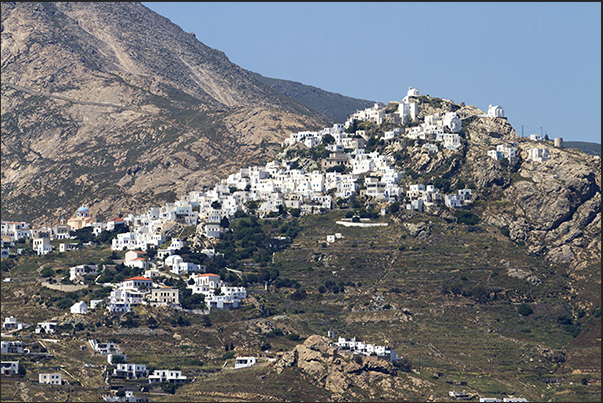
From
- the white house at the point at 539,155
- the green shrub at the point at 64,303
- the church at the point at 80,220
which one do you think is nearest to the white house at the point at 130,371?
the green shrub at the point at 64,303

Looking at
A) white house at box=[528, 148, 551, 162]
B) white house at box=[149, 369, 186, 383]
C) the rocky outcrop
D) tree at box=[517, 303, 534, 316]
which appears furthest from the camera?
white house at box=[528, 148, 551, 162]

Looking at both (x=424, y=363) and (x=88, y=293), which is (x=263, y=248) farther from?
(x=424, y=363)

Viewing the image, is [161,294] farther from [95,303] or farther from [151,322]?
[95,303]

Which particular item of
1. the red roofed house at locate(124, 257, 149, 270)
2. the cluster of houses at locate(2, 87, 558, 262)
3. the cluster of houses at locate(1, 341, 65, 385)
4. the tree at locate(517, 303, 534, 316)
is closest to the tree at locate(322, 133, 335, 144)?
the cluster of houses at locate(2, 87, 558, 262)

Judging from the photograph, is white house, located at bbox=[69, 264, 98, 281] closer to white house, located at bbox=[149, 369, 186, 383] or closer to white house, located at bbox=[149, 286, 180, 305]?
white house, located at bbox=[149, 286, 180, 305]

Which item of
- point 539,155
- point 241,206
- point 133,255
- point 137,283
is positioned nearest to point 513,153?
point 539,155
